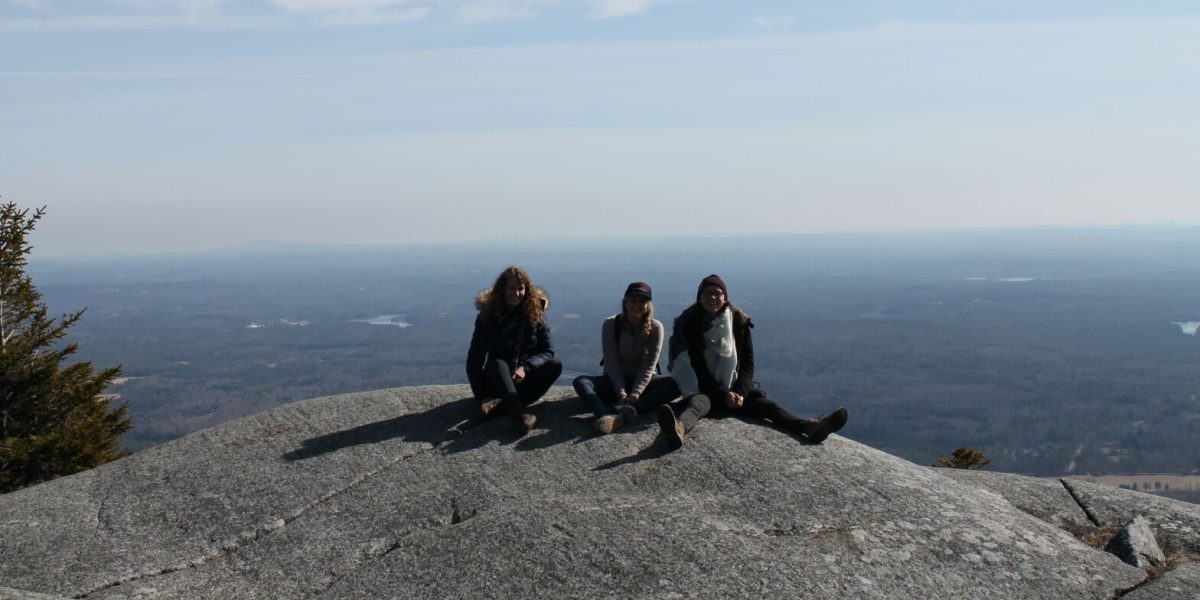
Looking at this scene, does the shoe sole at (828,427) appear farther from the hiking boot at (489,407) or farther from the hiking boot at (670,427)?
the hiking boot at (489,407)

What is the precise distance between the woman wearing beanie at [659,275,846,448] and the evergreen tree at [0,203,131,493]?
10.2 metres

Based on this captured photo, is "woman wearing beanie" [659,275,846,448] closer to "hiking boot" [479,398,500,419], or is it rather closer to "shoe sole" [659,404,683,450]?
"shoe sole" [659,404,683,450]

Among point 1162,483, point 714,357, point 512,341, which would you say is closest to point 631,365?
point 714,357

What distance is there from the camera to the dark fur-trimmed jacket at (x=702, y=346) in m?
11.8

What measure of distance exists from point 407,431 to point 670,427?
3906mm

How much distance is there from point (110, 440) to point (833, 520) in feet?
43.3

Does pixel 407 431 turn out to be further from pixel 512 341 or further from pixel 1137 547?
pixel 1137 547

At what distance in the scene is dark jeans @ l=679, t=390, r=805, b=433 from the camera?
442 inches

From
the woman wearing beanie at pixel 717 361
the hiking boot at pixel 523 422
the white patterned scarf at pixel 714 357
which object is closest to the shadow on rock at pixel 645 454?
the woman wearing beanie at pixel 717 361

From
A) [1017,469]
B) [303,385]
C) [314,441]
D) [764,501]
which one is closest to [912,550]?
[764,501]

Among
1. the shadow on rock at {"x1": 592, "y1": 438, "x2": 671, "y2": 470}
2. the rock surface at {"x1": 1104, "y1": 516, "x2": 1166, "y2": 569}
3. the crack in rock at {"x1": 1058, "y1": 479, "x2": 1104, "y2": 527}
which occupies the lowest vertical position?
the crack in rock at {"x1": 1058, "y1": 479, "x2": 1104, "y2": 527}

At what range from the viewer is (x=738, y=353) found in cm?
1205

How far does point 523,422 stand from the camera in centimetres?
1137

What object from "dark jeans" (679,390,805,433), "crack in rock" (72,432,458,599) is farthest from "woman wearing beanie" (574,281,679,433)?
"crack in rock" (72,432,458,599)
